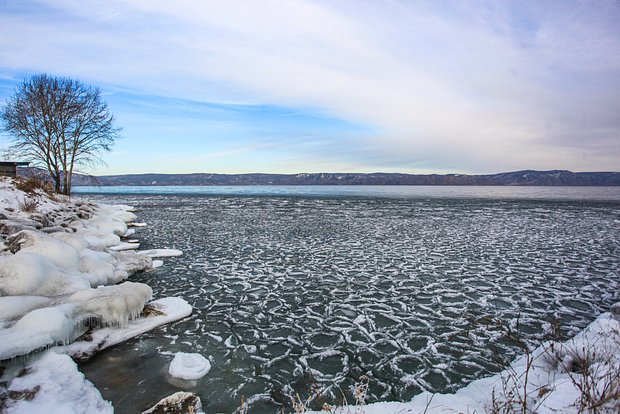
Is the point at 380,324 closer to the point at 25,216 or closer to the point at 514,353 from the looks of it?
the point at 514,353

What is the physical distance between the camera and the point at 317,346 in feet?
18.3

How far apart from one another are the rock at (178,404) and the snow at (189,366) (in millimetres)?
595

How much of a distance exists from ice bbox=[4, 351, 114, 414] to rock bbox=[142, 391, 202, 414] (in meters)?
0.58

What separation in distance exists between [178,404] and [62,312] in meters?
2.92

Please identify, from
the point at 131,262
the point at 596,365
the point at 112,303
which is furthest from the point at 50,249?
the point at 596,365

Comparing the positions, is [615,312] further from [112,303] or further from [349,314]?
[112,303]

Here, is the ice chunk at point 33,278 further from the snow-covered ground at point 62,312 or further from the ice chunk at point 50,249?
the ice chunk at point 50,249

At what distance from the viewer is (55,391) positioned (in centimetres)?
406

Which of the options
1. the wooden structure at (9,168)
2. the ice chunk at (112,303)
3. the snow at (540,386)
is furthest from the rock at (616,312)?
the wooden structure at (9,168)

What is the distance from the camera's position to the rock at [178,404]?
3.76 metres

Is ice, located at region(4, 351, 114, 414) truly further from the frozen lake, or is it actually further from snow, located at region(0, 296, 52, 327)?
snow, located at region(0, 296, 52, 327)

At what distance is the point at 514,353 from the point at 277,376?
383 cm

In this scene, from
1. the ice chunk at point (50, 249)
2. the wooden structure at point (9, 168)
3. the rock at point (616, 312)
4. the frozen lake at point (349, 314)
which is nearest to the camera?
the frozen lake at point (349, 314)

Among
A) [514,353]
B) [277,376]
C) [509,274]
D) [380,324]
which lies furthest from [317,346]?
[509,274]
